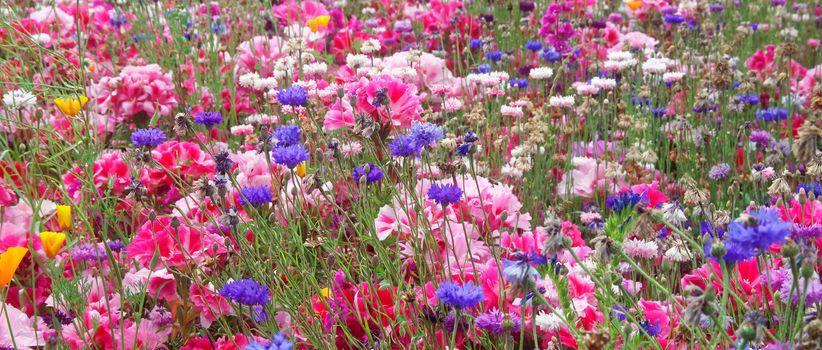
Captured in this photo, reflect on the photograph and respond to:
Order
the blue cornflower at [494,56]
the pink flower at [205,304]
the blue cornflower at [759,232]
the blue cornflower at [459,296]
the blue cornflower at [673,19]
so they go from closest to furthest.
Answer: the blue cornflower at [759,232]
the blue cornflower at [459,296]
the pink flower at [205,304]
the blue cornflower at [494,56]
the blue cornflower at [673,19]

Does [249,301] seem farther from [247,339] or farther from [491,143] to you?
[491,143]

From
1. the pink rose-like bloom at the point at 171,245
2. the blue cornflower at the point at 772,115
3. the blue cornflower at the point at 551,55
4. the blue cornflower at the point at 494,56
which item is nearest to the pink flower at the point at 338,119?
the pink rose-like bloom at the point at 171,245

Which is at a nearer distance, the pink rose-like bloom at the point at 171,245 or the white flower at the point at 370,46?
the pink rose-like bloom at the point at 171,245

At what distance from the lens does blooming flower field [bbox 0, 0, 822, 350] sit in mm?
1478

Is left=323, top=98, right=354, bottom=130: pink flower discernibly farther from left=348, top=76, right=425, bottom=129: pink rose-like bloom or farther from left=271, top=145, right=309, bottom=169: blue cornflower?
left=271, top=145, right=309, bottom=169: blue cornflower

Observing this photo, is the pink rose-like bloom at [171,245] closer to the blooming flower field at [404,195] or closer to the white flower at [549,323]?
the blooming flower field at [404,195]

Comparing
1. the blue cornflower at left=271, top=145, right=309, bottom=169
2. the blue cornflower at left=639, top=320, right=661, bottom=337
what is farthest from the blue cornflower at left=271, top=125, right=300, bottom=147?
the blue cornflower at left=639, top=320, right=661, bottom=337

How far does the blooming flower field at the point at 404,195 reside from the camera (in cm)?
148

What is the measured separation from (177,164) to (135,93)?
0.80 m

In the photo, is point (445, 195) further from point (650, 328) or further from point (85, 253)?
point (85, 253)

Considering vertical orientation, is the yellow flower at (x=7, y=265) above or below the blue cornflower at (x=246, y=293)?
above

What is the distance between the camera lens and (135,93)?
299 centimetres

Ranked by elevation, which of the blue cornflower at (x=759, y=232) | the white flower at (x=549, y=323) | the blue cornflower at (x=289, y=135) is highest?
the blue cornflower at (x=759, y=232)

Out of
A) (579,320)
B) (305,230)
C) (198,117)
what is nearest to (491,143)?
(305,230)
